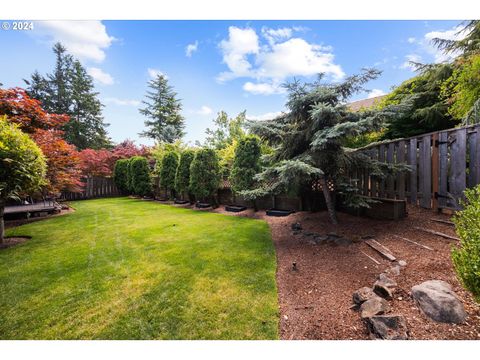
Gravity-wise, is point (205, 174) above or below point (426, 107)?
below

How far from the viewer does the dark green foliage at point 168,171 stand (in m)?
11.0

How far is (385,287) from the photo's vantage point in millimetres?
2064

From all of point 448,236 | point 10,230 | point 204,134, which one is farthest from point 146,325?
point 204,134

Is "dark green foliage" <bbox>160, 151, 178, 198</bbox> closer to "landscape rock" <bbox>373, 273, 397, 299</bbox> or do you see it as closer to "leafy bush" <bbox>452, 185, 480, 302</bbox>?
"landscape rock" <bbox>373, 273, 397, 299</bbox>

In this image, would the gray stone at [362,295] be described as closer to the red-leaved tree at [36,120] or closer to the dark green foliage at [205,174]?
the dark green foliage at [205,174]

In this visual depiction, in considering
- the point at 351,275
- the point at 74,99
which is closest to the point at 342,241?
the point at 351,275

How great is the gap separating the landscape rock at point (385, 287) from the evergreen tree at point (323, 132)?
1.71 m

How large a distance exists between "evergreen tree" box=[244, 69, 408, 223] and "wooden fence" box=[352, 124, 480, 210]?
0.49 metres

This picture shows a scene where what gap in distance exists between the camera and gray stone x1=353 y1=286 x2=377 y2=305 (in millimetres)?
1984

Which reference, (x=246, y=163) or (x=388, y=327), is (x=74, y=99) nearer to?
(x=246, y=163)

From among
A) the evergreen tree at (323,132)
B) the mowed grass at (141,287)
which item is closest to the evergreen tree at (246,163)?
the evergreen tree at (323,132)

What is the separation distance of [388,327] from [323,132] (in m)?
2.84

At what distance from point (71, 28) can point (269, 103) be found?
4340 mm
